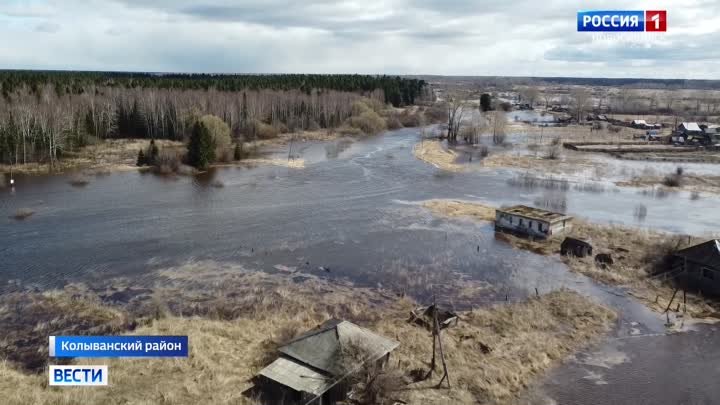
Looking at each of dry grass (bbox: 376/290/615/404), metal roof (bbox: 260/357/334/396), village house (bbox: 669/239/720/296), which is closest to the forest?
metal roof (bbox: 260/357/334/396)

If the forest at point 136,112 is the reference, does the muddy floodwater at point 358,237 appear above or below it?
below

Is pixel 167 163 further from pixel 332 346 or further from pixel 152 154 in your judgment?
pixel 332 346

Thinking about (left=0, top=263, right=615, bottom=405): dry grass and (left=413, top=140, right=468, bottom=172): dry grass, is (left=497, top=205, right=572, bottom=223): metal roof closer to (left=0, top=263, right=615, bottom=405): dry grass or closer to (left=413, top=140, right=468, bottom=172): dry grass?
(left=0, top=263, right=615, bottom=405): dry grass

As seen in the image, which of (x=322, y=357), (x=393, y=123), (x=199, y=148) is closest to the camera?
(x=322, y=357)

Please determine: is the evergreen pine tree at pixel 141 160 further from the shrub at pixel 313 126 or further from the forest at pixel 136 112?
the shrub at pixel 313 126

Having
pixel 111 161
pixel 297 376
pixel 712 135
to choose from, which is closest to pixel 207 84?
pixel 111 161
